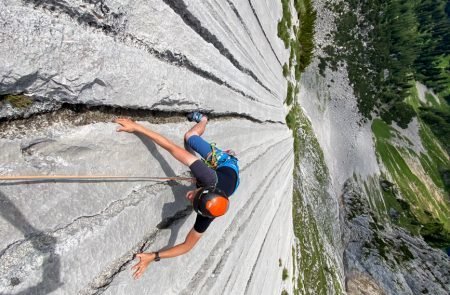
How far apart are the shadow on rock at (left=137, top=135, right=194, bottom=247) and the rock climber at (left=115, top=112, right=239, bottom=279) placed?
155 mm

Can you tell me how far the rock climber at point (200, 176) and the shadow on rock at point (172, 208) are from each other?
0.51ft

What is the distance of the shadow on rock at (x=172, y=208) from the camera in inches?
179

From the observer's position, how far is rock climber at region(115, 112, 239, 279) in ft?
13.2

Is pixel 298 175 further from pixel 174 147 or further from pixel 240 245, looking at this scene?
pixel 174 147

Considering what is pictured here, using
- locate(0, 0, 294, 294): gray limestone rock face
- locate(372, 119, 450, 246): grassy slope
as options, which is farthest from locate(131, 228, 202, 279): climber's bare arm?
locate(372, 119, 450, 246): grassy slope

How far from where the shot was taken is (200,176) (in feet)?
15.8

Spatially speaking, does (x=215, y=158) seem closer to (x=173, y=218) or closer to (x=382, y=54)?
(x=173, y=218)

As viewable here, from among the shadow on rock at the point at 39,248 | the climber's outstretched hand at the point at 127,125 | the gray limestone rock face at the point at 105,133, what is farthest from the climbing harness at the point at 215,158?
the shadow on rock at the point at 39,248

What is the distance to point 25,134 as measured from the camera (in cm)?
277

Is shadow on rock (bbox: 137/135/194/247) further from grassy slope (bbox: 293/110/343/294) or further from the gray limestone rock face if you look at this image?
grassy slope (bbox: 293/110/343/294)

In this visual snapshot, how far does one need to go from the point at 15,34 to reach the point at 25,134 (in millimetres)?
776

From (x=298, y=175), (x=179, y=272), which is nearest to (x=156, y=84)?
(x=179, y=272)

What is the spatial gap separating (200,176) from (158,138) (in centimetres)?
90

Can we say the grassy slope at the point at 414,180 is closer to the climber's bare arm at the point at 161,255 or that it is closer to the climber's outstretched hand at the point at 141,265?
the climber's bare arm at the point at 161,255
